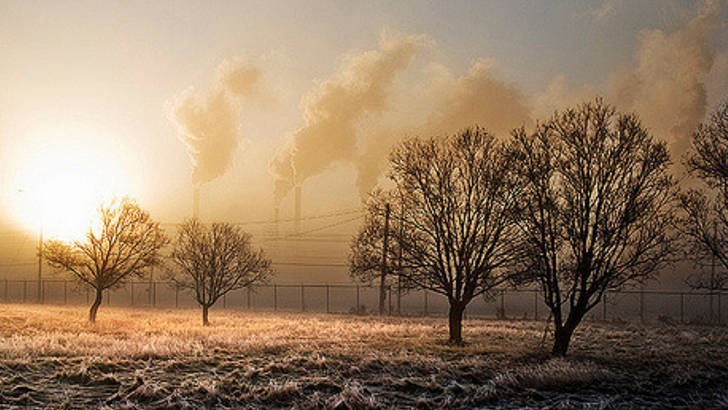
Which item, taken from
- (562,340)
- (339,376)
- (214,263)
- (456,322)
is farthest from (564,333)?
(214,263)

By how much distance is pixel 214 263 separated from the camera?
39906 millimetres

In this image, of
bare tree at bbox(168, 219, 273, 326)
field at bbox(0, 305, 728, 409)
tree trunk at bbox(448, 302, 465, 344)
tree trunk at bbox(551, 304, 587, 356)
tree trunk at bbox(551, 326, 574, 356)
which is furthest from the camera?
bare tree at bbox(168, 219, 273, 326)

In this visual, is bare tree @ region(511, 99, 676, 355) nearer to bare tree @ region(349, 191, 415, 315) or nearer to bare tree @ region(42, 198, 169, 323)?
bare tree @ region(349, 191, 415, 315)

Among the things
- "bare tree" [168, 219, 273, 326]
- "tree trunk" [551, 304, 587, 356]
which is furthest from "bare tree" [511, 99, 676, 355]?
"bare tree" [168, 219, 273, 326]

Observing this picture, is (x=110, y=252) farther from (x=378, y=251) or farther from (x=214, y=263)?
(x=378, y=251)

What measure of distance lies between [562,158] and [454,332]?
9.88m

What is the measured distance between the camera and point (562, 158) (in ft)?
70.4

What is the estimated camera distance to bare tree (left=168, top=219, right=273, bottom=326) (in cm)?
4000

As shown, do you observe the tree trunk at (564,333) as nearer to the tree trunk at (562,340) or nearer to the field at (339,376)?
the tree trunk at (562,340)

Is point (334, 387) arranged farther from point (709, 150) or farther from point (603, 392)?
point (709, 150)

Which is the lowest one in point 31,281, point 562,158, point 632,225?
point 31,281

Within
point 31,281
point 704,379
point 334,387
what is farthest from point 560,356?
point 31,281

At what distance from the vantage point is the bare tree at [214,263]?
4000 centimetres

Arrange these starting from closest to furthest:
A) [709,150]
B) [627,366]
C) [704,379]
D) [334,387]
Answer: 1. [334,387]
2. [704,379]
3. [627,366]
4. [709,150]
